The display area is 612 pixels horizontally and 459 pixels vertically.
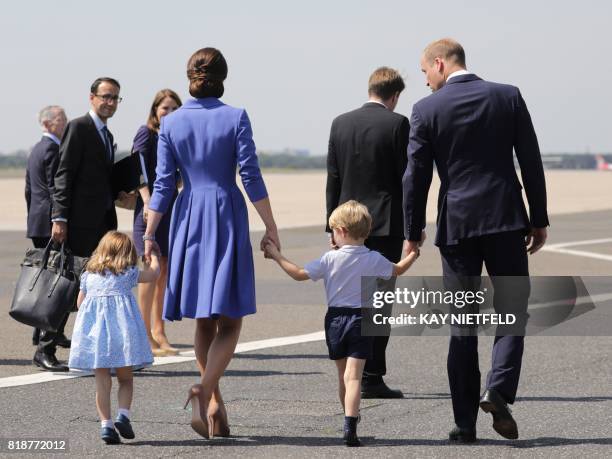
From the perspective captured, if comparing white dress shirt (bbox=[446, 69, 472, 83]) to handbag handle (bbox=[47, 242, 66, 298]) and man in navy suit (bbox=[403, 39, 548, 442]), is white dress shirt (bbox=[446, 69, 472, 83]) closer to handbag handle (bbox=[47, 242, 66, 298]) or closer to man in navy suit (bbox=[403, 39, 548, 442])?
man in navy suit (bbox=[403, 39, 548, 442])

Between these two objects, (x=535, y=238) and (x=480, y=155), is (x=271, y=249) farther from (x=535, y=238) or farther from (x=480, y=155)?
(x=535, y=238)

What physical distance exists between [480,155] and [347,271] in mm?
895

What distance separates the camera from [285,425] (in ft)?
23.2

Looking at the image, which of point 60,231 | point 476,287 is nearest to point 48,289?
point 60,231

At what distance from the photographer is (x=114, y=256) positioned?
6812 millimetres

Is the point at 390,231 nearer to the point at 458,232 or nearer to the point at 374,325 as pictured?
the point at 374,325

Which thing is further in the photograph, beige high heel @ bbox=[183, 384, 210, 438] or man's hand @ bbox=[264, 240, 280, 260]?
man's hand @ bbox=[264, 240, 280, 260]

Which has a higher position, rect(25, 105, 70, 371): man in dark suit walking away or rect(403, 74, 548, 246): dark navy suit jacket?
rect(403, 74, 548, 246): dark navy suit jacket

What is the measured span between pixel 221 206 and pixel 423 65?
1280 mm

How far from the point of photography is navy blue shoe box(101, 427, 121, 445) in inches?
256

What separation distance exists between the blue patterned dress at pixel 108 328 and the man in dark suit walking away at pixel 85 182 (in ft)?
7.06

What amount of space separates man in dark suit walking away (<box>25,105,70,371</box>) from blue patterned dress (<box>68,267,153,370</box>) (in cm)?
251

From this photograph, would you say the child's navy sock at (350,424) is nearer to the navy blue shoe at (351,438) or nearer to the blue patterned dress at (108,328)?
the navy blue shoe at (351,438)

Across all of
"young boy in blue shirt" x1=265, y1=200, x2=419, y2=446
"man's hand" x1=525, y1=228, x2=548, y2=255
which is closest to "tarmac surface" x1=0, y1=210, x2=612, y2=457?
"young boy in blue shirt" x1=265, y1=200, x2=419, y2=446
